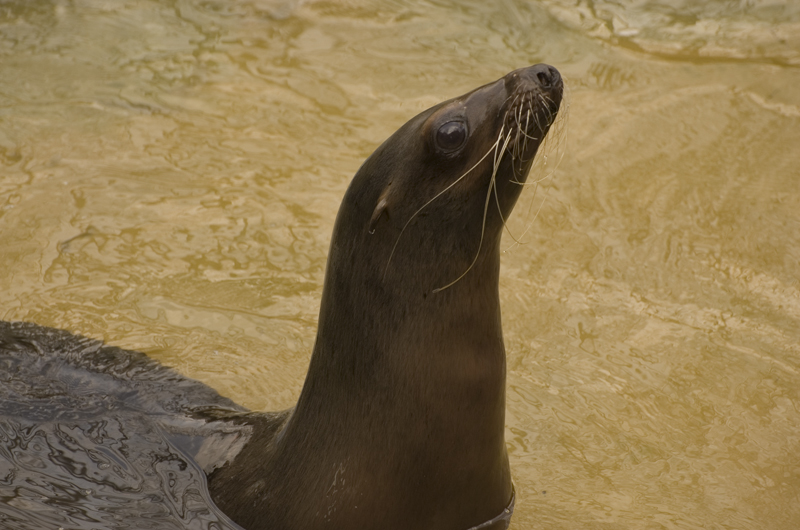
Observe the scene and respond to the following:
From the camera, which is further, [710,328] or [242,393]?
[710,328]

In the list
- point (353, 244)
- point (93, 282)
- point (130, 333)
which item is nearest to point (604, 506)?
point (353, 244)

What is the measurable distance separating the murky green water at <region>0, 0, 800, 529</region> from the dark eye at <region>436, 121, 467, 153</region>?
5.12ft

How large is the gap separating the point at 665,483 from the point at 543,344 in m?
1.15

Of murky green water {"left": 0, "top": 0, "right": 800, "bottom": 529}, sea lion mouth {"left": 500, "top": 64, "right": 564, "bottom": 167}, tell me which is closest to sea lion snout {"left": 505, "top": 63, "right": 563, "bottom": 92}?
sea lion mouth {"left": 500, "top": 64, "right": 564, "bottom": 167}

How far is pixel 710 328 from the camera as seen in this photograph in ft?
17.3

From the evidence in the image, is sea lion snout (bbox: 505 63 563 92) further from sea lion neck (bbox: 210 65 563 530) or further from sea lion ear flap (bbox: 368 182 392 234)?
sea lion ear flap (bbox: 368 182 392 234)

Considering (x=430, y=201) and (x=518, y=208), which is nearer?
(x=430, y=201)

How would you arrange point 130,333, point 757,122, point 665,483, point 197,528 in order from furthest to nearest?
point 757,122
point 130,333
point 665,483
point 197,528

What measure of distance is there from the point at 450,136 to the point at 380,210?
0.33 metres

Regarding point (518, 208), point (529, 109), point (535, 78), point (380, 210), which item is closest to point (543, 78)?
point (535, 78)

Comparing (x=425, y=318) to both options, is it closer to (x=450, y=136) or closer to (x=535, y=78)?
(x=450, y=136)

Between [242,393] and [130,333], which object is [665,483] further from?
[130,333]

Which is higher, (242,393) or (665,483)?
(665,483)

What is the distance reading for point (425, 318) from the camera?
3.19 meters
